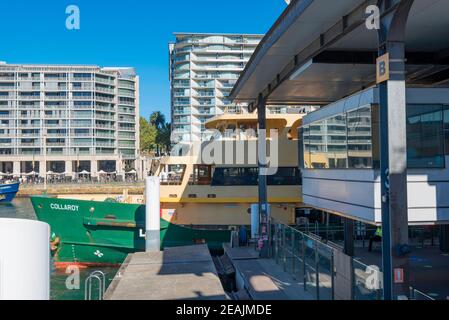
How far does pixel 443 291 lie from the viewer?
965cm

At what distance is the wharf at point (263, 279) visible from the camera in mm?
9766

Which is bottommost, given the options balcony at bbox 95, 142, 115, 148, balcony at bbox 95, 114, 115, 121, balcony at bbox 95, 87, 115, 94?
balcony at bbox 95, 142, 115, 148

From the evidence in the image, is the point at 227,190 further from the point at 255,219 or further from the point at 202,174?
A: the point at 255,219

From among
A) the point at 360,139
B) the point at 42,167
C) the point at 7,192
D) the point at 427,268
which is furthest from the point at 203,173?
the point at 42,167

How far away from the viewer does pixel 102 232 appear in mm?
18312

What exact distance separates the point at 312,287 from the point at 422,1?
19.6 feet

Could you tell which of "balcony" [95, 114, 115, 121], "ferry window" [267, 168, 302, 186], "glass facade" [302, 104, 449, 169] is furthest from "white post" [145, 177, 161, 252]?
"balcony" [95, 114, 115, 121]

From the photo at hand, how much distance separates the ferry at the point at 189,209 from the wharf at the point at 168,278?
3.27 meters

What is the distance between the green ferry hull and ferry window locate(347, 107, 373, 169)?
11129 millimetres

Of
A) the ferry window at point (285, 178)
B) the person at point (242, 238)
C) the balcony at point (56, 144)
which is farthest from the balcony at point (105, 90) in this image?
the person at point (242, 238)

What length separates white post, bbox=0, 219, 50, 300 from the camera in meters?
3.56

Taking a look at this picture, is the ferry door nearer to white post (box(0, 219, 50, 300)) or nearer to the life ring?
the life ring

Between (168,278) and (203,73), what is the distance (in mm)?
77303
